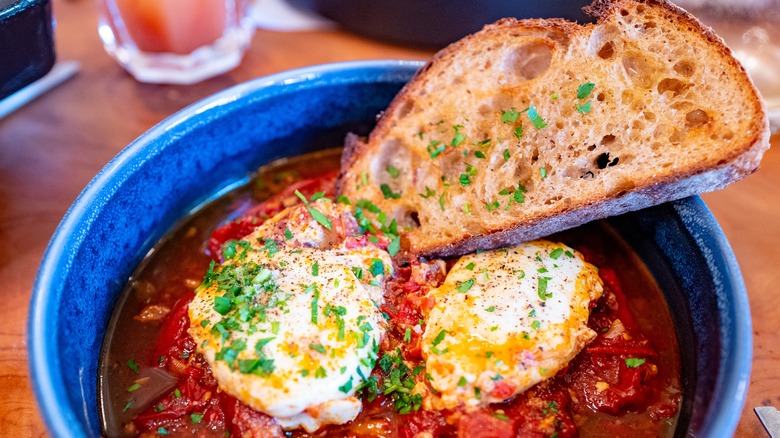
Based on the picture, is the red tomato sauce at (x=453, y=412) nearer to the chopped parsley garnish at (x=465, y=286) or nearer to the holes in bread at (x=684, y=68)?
the chopped parsley garnish at (x=465, y=286)

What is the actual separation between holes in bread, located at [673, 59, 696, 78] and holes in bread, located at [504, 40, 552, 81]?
50cm

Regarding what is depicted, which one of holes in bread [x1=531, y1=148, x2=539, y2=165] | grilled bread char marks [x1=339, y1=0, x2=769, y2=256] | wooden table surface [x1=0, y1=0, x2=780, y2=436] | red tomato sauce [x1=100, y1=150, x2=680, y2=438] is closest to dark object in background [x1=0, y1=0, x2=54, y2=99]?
wooden table surface [x1=0, y1=0, x2=780, y2=436]

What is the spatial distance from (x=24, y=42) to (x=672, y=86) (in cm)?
268

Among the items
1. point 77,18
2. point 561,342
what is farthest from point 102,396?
point 77,18

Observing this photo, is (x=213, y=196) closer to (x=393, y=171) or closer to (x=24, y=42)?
(x=393, y=171)

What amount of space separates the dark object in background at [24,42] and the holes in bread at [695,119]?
2.63m

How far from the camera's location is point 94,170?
9.60 feet

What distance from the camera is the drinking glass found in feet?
11.3

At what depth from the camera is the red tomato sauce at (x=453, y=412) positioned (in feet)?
6.37

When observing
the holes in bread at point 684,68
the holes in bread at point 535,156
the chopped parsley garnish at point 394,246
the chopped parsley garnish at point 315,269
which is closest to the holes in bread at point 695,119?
the holes in bread at point 684,68

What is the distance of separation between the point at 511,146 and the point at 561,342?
2.72 ft

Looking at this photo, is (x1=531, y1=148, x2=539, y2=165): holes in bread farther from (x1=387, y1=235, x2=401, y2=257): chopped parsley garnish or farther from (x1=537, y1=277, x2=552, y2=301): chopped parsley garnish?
(x1=387, y1=235, x2=401, y2=257): chopped parsley garnish

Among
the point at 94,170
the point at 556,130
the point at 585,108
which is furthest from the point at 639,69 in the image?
the point at 94,170

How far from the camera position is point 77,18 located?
4004 millimetres
